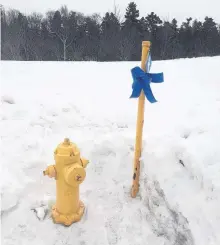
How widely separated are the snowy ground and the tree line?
789 inches

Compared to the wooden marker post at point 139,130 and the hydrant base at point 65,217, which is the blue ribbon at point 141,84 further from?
the hydrant base at point 65,217

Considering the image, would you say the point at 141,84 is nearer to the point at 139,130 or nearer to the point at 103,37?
the point at 139,130

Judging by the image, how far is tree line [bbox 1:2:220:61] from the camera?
2422 centimetres

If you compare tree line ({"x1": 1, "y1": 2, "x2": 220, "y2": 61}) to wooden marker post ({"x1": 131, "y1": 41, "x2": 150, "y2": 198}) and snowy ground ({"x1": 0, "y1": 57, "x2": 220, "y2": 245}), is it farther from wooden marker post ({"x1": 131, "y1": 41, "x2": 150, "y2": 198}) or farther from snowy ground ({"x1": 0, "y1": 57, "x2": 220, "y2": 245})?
wooden marker post ({"x1": 131, "y1": 41, "x2": 150, "y2": 198})

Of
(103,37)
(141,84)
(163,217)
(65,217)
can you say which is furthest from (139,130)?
(103,37)

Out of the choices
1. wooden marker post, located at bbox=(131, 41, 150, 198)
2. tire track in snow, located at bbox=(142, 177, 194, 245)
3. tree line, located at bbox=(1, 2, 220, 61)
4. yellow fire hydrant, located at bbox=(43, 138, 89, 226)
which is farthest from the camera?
tree line, located at bbox=(1, 2, 220, 61)

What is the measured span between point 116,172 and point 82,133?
838 millimetres

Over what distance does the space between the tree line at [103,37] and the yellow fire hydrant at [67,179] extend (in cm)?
2164

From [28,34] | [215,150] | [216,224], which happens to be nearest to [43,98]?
[215,150]

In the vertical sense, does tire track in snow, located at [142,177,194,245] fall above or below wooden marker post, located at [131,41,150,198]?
below

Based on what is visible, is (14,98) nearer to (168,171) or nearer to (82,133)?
(82,133)

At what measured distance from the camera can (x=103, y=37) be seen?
25406 millimetres

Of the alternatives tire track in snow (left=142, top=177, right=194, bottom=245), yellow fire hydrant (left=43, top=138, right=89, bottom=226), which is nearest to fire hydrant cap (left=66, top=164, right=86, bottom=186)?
yellow fire hydrant (left=43, top=138, right=89, bottom=226)

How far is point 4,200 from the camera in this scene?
8.23 feet
